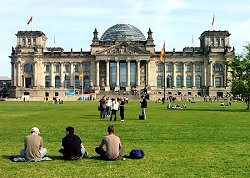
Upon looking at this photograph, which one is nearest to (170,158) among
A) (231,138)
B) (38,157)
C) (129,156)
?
(129,156)

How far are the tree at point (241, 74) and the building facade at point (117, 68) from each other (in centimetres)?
8544

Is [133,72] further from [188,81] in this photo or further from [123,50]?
[188,81]

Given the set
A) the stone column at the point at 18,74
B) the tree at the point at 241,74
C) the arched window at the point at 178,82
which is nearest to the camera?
the tree at the point at 241,74

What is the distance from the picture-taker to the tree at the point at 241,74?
5912 cm

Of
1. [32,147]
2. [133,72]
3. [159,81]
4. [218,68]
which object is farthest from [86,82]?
[32,147]

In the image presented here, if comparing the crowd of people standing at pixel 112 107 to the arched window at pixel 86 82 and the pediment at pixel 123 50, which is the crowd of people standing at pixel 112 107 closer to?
the pediment at pixel 123 50

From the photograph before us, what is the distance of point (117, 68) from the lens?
5782 inches

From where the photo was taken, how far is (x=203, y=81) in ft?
489

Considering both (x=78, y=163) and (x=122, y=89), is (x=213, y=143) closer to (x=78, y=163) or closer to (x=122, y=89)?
(x=78, y=163)

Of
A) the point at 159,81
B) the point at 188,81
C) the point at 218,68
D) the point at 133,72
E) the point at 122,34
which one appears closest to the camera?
the point at 218,68

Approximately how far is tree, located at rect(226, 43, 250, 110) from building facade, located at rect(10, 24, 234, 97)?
85435 millimetres

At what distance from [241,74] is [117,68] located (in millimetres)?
88196

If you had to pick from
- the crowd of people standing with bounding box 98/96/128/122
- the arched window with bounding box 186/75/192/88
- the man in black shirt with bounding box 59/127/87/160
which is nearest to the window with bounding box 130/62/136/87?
the arched window with bounding box 186/75/192/88

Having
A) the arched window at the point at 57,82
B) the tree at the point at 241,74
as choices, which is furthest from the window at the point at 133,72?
the tree at the point at 241,74
